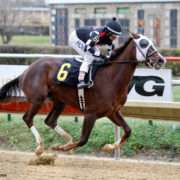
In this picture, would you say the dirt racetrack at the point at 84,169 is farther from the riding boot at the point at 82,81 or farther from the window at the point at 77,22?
the window at the point at 77,22

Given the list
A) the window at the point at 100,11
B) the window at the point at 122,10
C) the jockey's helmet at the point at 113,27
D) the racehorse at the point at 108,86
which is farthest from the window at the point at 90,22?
the jockey's helmet at the point at 113,27

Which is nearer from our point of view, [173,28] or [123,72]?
[123,72]

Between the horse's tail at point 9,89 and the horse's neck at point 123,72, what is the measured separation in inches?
60.0

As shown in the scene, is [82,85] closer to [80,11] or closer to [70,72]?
[70,72]

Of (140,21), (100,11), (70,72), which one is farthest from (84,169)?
(100,11)

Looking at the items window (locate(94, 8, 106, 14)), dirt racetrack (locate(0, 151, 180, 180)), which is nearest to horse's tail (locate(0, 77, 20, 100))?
dirt racetrack (locate(0, 151, 180, 180))

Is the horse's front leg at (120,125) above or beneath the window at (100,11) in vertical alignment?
above

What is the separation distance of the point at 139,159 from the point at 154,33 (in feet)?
66.5

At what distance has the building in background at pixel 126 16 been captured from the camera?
92.2ft

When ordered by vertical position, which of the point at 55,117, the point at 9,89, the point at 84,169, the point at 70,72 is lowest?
the point at 84,169

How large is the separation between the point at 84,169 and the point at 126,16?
73.3 feet

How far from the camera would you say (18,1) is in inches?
1630

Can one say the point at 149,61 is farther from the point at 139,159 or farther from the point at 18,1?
the point at 18,1

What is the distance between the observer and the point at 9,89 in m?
8.46
